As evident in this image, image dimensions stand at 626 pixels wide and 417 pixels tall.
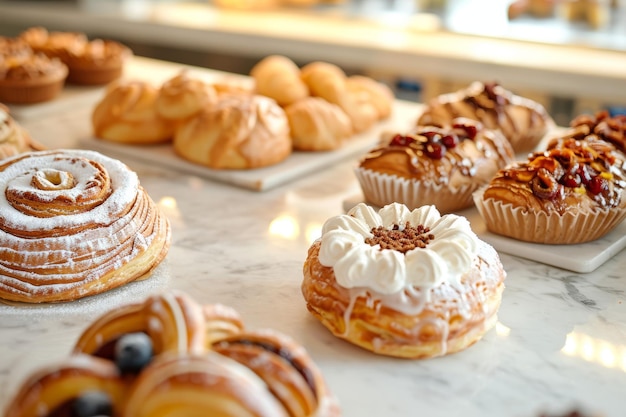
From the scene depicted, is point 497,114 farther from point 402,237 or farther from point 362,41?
point 362,41

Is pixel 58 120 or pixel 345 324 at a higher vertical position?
pixel 345 324

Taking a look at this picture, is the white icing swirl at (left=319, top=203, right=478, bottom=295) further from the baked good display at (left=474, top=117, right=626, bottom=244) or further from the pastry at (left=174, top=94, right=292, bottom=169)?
the pastry at (left=174, top=94, right=292, bottom=169)

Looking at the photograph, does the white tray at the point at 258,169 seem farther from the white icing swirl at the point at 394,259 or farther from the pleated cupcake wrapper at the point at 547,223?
the white icing swirl at the point at 394,259

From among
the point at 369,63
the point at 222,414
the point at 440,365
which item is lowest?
the point at 369,63

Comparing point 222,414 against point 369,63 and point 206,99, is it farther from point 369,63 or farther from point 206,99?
point 369,63

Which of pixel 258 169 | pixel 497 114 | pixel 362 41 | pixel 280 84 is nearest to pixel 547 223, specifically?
pixel 497 114

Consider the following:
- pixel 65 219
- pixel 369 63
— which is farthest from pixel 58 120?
pixel 369 63

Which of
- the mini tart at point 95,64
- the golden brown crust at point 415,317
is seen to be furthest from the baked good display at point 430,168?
the mini tart at point 95,64
